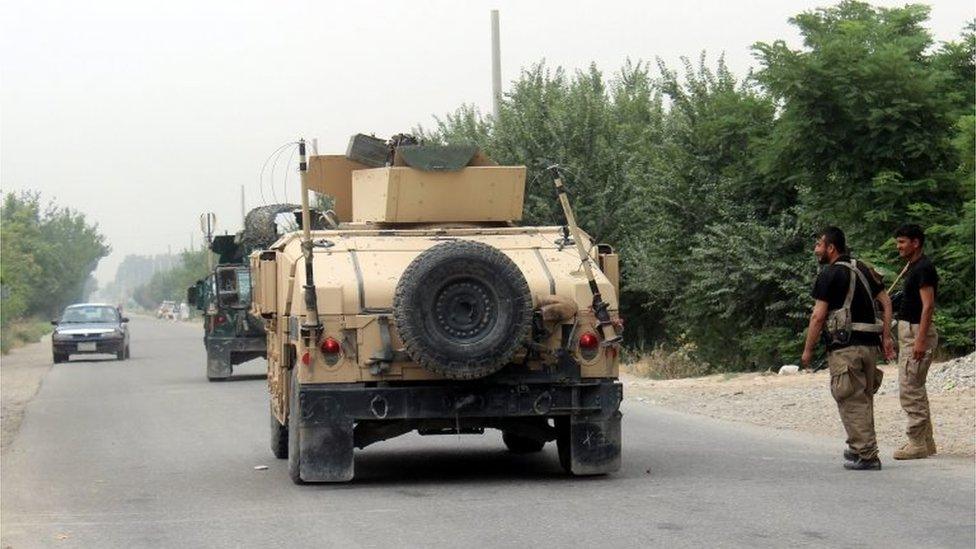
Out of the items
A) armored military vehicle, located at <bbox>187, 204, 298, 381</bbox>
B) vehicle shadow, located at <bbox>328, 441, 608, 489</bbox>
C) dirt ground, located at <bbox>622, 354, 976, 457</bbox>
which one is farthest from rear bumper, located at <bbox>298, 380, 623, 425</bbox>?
armored military vehicle, located at <bbox>187, 204, 298, 381</bbox>

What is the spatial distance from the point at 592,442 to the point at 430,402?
1.29 meters

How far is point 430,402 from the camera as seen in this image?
12406 mm

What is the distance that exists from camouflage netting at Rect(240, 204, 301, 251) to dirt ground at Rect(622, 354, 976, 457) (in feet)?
18.3

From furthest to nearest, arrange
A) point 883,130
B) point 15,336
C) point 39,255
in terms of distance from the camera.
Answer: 1. point 39,255
2. point 15,336
3. point 883,130

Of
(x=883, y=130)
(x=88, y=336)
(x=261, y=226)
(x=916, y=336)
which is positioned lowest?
(x=88, y=336)

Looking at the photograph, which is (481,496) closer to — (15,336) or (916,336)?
(916,336)

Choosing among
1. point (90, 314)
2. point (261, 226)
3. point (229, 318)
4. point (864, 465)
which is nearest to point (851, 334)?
point (864, 465)

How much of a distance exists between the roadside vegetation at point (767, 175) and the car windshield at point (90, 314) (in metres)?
12.0

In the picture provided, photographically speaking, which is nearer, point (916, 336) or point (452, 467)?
point (916, 336)

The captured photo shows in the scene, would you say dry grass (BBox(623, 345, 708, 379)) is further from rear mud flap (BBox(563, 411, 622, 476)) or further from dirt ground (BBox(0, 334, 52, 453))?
rear mud flap (BBox(563, 411, 622, 476))

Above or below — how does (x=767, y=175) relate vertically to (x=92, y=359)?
above

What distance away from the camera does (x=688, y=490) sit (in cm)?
1198

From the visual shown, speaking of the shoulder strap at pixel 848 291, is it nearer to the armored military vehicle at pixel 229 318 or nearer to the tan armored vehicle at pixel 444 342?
the tan armored vehicle at pixel 444 342

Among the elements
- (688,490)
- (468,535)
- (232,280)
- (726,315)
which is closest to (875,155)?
(726,315)
